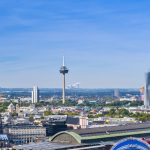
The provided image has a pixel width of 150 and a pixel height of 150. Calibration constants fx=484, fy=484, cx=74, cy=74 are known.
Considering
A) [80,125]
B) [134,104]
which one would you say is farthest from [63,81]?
[80,125]

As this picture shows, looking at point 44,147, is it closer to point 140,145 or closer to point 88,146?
point 88,146

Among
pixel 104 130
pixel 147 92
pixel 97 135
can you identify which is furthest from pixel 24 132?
pixel 147 92

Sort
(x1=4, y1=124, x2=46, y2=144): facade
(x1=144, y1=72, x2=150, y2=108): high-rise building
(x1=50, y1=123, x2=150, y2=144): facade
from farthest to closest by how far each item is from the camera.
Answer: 1. (x1=144, y1=72, x2=150, y2=108): high-rise building
2. (x1=4, y1=124, x2=46, y2=144): facade
3. (x1=50, y1=123, x2=150, y2=144): facade

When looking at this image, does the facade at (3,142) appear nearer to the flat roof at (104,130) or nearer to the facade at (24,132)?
the facade at (24,132)

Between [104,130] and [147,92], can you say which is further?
[147,92]

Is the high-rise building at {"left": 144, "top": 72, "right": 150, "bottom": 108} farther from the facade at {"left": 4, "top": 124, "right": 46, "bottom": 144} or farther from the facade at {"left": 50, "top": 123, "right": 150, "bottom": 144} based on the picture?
the facade at {"left": 50, "top": 123, "right": 150, "bottom": 144}

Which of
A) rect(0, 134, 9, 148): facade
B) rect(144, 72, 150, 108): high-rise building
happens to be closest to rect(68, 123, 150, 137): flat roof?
rect(0, 134, 9, 148): facade

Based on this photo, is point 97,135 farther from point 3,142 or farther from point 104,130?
point 3,142

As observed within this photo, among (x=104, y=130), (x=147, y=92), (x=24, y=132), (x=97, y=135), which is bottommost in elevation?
(x=24, y=132)
